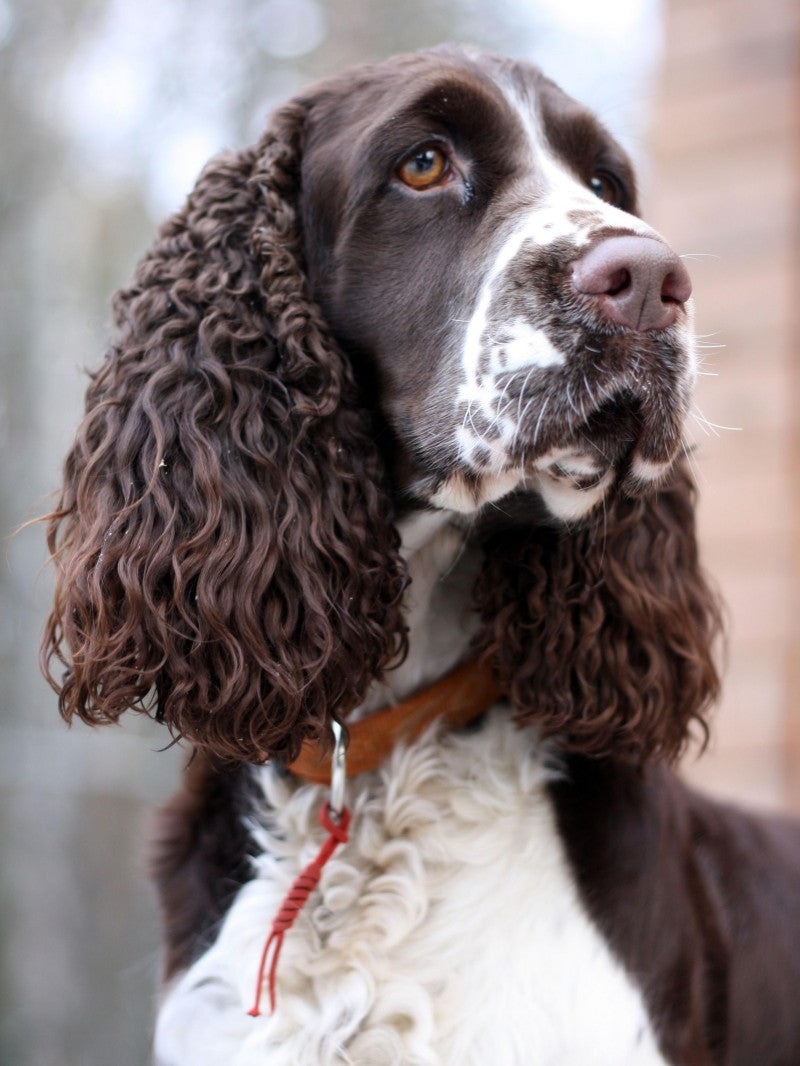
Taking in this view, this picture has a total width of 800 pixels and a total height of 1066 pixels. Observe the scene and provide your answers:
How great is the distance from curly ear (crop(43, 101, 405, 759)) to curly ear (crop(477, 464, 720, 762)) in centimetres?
22

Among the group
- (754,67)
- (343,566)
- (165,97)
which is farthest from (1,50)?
(343,566)

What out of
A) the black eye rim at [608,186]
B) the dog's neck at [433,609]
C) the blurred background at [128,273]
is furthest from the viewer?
the blurred background at [128,273]

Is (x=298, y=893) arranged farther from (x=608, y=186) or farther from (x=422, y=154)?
(x=608, y=186)

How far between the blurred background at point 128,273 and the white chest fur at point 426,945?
2363 millimetres

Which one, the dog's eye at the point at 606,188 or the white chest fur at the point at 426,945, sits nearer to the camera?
the white chest fur at the point at 426,945

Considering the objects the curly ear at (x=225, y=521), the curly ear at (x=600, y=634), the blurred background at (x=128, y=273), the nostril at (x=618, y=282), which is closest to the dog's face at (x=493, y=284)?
the nostril at (x=618, y=282)

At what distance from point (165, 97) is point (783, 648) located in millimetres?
3246

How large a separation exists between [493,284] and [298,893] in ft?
3.23

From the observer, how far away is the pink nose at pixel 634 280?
4.98 feet

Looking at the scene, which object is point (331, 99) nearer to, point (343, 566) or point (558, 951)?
point (343, 566)

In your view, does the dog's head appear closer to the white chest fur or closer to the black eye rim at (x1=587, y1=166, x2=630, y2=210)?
the black eye rim at (x1=587, y1=166, x2=630, y2=210)

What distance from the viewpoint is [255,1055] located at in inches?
68.4

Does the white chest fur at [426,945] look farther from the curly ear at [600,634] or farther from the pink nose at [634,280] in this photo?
the pink nose at [634,280]

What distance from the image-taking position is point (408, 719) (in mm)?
1943
